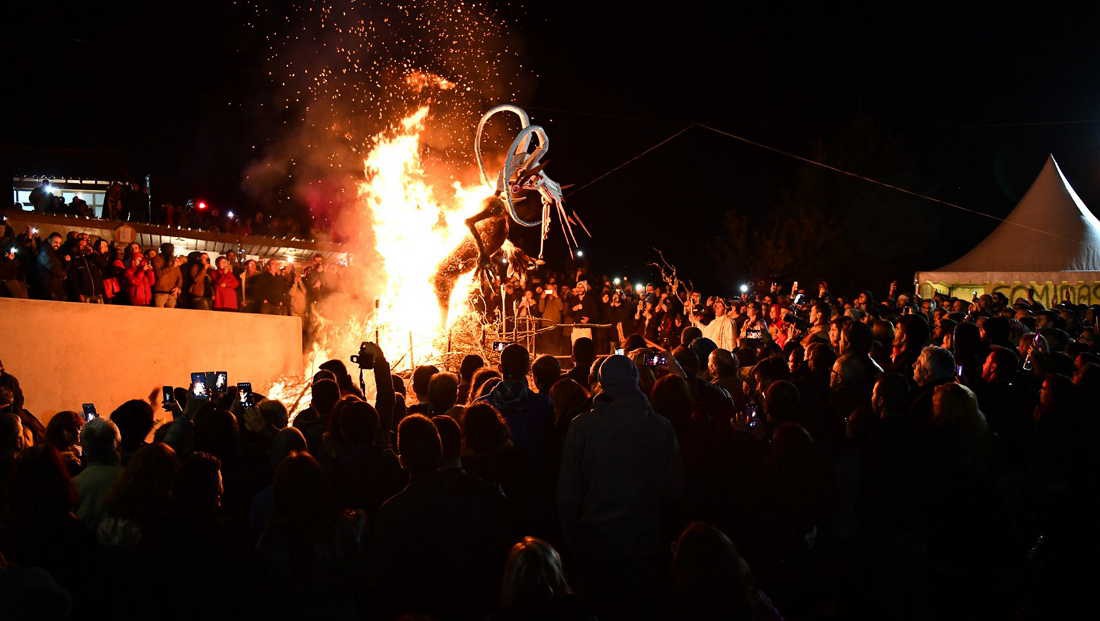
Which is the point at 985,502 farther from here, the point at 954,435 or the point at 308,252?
the point at 308,252

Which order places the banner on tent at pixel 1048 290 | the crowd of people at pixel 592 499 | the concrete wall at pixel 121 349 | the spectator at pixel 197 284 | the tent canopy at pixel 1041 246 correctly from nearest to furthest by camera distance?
the crowd of people at pixel 592 499 < the concrete wall at pixel 121 349 < the spectator at pixel 197 284 < the banner on tent at pixel 1048 290 < the tent canopy at pixel 1041 246

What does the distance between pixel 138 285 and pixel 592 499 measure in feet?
36.9

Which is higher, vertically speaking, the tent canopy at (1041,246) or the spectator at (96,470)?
the tent canopy at (1041,246)

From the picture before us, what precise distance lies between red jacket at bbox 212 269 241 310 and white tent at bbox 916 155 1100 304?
1522 centimetres

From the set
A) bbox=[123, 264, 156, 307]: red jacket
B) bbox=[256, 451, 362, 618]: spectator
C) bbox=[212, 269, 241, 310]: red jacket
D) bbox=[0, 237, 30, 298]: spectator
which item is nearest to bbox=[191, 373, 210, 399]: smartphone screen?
bbox=[256, 451, 362, 618]: spectator

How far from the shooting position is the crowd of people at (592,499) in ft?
10.9

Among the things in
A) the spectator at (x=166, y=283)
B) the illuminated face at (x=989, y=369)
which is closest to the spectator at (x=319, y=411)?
the illuminated face at (x=989, y=369)

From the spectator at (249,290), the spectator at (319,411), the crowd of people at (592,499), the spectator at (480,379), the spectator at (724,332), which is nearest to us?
the crowd of people at (592,499)

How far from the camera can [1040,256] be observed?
63.1ft

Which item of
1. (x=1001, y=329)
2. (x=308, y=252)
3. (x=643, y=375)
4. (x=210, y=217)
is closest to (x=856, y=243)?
(x=308, y=252)

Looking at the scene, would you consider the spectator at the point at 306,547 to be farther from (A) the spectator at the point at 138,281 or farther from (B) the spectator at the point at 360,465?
(A) the spectator at the point at 138,281

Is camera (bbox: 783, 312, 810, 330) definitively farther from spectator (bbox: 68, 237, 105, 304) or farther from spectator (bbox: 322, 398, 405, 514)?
spectator (bbox: 68, 237, 105, 304)

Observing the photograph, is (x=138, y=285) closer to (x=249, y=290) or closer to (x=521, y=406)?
(x=249, y=290)

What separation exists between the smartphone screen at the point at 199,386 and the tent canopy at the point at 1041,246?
17671mm
